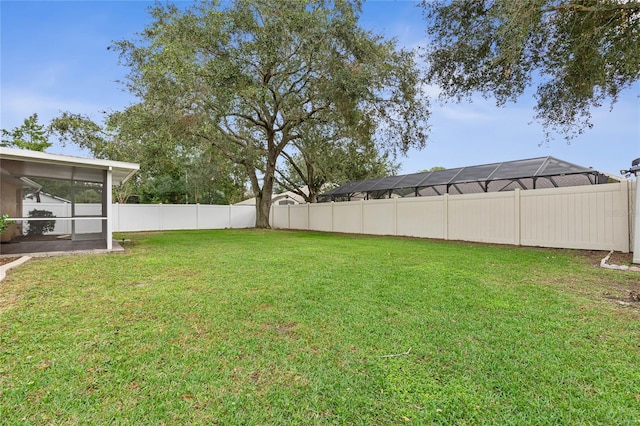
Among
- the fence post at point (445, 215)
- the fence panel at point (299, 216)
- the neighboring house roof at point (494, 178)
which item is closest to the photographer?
the neighboring house roof at point (494, 178)

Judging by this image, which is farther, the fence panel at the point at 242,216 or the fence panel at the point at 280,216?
the fence panel at the point at 242,216

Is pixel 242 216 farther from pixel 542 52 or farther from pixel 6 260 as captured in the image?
pixel 542 52

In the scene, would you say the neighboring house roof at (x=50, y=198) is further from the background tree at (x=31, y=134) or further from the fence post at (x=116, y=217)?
the background tree at (x=31, y=134)

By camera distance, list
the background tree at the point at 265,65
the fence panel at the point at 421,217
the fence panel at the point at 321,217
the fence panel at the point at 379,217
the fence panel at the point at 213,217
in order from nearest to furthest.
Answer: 1. the background tree at the point at 265,65
2. the fence panel at the point at 421,217
3. the fence panel at the point at 379,217
4. the fence panel at the point at 321,217
5. the fence panel at the point at 213,217

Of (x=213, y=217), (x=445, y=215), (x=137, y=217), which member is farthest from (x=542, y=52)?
(x=137, y=217)

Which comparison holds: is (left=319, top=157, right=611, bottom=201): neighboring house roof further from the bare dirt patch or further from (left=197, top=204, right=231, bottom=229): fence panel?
the bare dirt patch

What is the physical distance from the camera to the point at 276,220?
810 inches

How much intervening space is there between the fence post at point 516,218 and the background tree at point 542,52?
6.36ft

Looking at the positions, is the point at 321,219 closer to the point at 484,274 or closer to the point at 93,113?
the point at 484,274

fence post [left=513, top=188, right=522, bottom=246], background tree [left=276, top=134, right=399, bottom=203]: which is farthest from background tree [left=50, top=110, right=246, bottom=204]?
fence post [left=513, top=188, right=522, bottom=246]

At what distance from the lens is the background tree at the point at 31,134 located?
2092 cm

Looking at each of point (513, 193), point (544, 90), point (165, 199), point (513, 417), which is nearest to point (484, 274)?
point (513, 417)

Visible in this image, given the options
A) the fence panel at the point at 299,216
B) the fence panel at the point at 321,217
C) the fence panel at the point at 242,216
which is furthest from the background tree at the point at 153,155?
the fence panel at the point at 321,217

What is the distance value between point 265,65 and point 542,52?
785 centimetres
